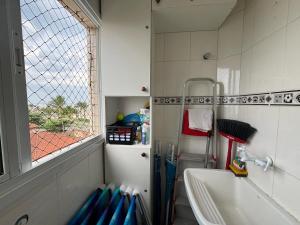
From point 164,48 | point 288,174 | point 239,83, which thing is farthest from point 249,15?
point 288,174

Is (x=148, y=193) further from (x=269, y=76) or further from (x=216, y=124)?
(x=269, y=76)

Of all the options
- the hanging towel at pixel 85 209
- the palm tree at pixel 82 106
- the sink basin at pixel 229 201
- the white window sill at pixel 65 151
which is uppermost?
the palm tree at pixel 82 106

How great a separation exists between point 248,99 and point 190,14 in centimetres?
81

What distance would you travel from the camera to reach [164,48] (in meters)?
1.60

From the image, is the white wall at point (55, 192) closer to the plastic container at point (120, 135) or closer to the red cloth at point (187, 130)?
the plastic container at point (120, 135)

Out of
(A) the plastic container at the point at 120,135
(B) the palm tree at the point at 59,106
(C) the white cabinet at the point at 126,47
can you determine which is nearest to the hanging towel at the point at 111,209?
(A) the plastic container at the point at 120,135

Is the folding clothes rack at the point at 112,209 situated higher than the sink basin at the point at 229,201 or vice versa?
the sink basin at the point at 229,201

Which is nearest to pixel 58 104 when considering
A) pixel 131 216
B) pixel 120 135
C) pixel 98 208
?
pixel 120 135

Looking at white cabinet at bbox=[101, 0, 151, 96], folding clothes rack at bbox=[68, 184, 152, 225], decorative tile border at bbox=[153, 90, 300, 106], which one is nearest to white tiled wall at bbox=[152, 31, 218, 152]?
decorative tile border at bbox=[153, 90, 300, 106]

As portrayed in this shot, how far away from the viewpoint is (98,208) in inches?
43.5

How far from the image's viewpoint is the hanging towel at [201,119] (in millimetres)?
1437

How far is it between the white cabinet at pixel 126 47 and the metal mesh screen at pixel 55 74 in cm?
17

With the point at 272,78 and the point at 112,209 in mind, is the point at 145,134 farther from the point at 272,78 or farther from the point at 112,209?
the point at 272,78

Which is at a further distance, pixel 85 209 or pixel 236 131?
pixel 236 131
